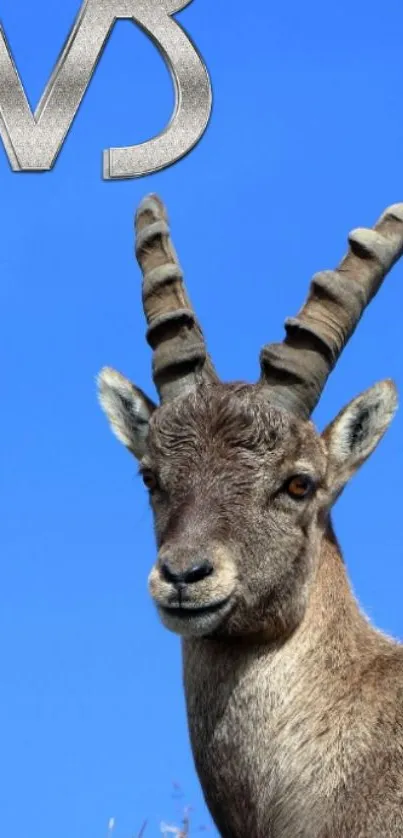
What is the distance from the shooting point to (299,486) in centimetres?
1340

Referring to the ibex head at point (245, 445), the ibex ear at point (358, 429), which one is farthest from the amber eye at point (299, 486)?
the ibex ear at point (358, 429)

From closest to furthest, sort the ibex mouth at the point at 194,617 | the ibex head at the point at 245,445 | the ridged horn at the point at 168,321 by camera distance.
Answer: the ibex mouth at the point at 194,617, the ibex head at the point at 245,445, the ridged horn at the point at 168,321

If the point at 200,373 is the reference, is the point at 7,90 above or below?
above

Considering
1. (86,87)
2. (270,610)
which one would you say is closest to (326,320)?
(270,610)

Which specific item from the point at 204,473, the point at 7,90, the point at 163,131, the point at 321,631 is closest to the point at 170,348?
the point at 204,473

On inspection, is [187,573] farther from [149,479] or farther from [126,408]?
[126,408]

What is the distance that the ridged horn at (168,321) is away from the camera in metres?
14.0

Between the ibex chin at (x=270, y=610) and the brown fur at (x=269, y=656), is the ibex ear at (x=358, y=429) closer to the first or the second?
the ibex chin at (x=270, y=610)

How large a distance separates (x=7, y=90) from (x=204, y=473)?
10884 mm

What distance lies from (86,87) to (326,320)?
9038 mm

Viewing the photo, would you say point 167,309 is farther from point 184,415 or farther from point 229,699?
point 229,699

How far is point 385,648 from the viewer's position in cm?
1374

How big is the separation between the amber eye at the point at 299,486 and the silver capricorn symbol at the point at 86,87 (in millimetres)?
8352

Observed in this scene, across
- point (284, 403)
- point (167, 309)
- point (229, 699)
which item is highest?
point (167, 309)
